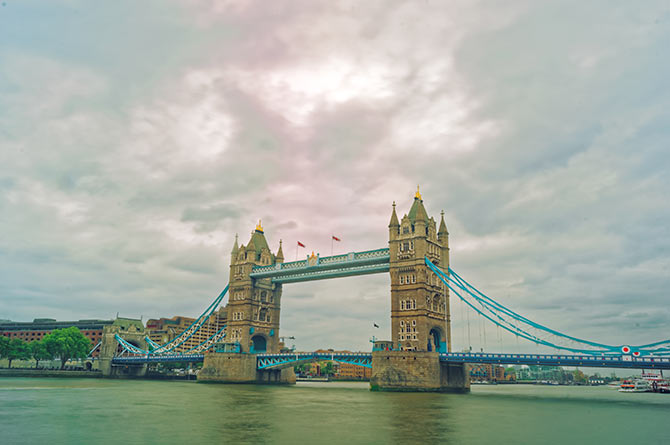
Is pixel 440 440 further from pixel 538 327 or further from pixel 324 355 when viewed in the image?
pixel 324 355

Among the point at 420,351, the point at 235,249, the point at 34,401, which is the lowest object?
the point at 34,401

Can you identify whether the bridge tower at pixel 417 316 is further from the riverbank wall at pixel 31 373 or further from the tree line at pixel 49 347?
the tree line at pixel 49 347

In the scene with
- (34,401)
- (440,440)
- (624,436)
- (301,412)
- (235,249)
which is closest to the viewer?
Result: (440,440)

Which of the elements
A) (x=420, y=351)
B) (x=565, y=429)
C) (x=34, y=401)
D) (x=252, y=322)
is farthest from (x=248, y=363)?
(x=565, y=429)

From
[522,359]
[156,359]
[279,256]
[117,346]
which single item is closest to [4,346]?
[117,346]

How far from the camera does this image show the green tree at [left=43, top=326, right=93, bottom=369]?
115 metres

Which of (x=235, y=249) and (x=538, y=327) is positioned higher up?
(x=235, y=249)

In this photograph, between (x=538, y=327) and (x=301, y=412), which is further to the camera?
(x=538, y=327)

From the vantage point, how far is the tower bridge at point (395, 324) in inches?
2854

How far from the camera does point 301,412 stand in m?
43.5

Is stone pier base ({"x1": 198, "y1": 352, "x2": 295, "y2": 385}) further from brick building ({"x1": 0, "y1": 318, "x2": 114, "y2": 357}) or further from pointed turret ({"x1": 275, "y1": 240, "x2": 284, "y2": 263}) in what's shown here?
brick building ({"x1": 0, "y1": 318, "x2": 114, "y2": 357})

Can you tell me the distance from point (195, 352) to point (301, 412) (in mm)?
77252

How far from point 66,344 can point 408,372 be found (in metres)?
85.4

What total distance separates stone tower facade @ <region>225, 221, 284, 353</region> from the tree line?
41.2 metres
